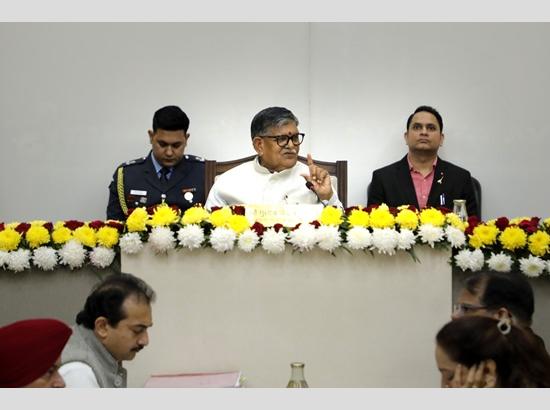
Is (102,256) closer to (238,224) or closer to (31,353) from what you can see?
(238,224)

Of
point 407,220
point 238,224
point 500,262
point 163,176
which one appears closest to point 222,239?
point 238,224

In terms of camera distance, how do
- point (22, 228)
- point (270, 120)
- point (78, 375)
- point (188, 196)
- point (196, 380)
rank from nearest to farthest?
point (78, 375) < point (196, 380) < point (22, 228) < point (270, 120) < point (188, 196)

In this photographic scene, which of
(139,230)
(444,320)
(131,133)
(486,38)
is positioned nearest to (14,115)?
(131,133)

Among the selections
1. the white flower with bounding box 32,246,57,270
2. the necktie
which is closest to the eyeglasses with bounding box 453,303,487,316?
the white flower with bounding box 32,246,57,270

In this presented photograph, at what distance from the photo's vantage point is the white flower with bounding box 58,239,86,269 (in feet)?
13.7

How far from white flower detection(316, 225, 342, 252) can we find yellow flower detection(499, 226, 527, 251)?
740 millimetres

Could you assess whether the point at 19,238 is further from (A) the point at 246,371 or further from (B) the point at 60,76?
(B) the point at 60,76

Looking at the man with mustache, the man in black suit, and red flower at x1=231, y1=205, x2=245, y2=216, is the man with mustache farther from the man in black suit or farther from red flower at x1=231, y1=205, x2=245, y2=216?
the man in black suit

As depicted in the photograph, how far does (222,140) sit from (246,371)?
9.13 ft

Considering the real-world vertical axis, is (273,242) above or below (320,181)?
below

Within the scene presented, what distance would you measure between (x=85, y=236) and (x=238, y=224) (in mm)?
731

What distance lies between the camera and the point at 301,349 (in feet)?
12.8

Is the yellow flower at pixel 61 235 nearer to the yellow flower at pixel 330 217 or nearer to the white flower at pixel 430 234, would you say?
the yellow flower at pixel 330 217

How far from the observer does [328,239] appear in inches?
153
